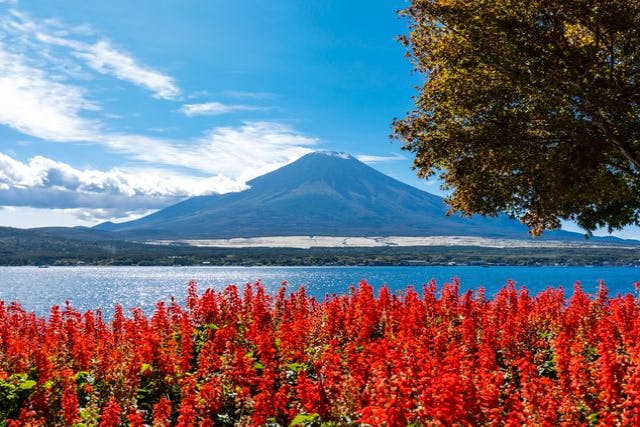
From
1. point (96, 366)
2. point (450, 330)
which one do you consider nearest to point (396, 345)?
point (450, 330)

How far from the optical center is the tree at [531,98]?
60.6 feet

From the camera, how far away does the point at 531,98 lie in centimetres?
1966

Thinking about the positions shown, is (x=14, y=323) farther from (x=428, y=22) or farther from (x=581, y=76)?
(x=581, y=76)

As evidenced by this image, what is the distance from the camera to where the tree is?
60.6 ft

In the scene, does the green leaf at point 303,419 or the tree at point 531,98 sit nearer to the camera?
the green leaf at point 303,419

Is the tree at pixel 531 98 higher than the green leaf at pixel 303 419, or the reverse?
the tree at pixel 531 98

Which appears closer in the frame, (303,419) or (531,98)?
(303,419)

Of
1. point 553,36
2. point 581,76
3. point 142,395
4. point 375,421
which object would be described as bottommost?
point 142,395

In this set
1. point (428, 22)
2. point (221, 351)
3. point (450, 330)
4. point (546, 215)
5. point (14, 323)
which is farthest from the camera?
point (546, 215)

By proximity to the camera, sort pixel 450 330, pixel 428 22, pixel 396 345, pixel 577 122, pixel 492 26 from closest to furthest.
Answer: pixel 396 345 < pixel 450 330 < pixel 492 26 < pixel 577 122 < pixel 428 22

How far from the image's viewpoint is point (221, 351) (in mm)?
12156

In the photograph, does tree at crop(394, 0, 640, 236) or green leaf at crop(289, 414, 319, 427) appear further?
tree at crop(394, 0, 640, 236)

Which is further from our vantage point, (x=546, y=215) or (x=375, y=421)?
(x=546, y=215)

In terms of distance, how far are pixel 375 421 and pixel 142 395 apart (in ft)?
18.4
